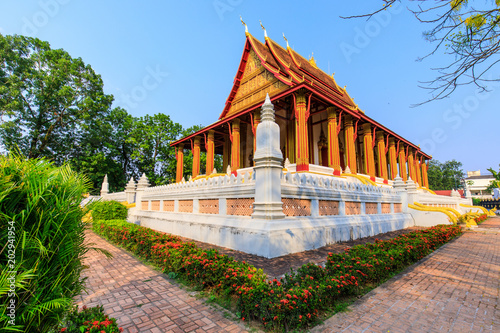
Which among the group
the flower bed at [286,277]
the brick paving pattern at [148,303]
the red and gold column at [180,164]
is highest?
the red and gold column at [180,164]

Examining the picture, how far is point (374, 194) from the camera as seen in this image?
8547mm

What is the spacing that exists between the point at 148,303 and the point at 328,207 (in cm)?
492

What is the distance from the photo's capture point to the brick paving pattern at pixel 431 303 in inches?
96.3

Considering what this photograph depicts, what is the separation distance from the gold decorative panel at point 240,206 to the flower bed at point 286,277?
149cm

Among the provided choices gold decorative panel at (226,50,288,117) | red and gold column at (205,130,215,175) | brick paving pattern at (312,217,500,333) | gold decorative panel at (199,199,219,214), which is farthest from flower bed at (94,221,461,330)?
red and gold column at (205,130,215,175)

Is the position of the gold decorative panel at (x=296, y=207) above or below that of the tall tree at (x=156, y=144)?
below

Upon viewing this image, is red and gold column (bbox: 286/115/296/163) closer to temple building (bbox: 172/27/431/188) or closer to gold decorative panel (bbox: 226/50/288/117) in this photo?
temple building (bbox: 172/27/431/188)

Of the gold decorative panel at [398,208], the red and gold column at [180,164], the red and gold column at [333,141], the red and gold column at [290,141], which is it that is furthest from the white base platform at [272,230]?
the red and gold column at [180,164]

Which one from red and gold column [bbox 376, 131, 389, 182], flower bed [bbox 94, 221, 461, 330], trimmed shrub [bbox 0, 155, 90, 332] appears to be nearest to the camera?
trimmed shrub [bbox 0, 155, 90, 332]

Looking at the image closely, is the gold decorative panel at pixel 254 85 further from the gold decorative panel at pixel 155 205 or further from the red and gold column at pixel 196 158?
the gold decorative panel at pixel 155 205

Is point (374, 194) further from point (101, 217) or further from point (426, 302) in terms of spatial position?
point (101, 217)

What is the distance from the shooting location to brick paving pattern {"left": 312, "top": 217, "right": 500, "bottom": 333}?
2445 millimetres

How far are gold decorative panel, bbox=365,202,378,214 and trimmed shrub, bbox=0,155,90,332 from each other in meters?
8.20

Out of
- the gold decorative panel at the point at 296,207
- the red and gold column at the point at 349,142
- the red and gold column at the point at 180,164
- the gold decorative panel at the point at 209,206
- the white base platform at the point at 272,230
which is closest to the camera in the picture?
the white base platform at the point at 272,230
